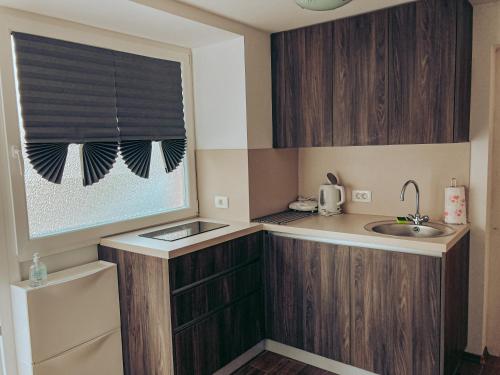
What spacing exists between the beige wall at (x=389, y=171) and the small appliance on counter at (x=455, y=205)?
0.11 metres

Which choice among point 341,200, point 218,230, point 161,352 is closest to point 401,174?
point 341,200

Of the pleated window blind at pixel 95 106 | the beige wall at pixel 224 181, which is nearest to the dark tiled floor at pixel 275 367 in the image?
the beige wall at pixel 224 181

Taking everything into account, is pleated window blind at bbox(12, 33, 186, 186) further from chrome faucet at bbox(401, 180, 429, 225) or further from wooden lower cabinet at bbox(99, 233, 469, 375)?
chrome faucet at bbox(401, 180, 429, 225)

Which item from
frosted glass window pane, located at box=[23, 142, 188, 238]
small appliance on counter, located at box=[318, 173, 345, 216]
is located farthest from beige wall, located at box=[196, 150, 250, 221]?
small appliance on counter, located at box=[318, 173, 345, 216]

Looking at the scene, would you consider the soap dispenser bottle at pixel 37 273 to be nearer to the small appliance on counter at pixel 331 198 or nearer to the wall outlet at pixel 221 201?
the wall outlet at pixel 221 201

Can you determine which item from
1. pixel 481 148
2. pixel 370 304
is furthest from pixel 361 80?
pixel 370 304

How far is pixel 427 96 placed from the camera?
2461 millimetres

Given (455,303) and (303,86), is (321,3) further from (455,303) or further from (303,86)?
(455,303)

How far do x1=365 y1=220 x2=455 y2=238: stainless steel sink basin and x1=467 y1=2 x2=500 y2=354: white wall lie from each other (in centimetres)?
25

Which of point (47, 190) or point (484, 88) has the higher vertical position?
point (484, 88)

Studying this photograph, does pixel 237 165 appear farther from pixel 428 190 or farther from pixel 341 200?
pixel 428 190

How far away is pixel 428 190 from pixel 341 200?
1.90ft

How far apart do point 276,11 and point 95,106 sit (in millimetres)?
1189

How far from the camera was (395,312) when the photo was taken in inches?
91.5
